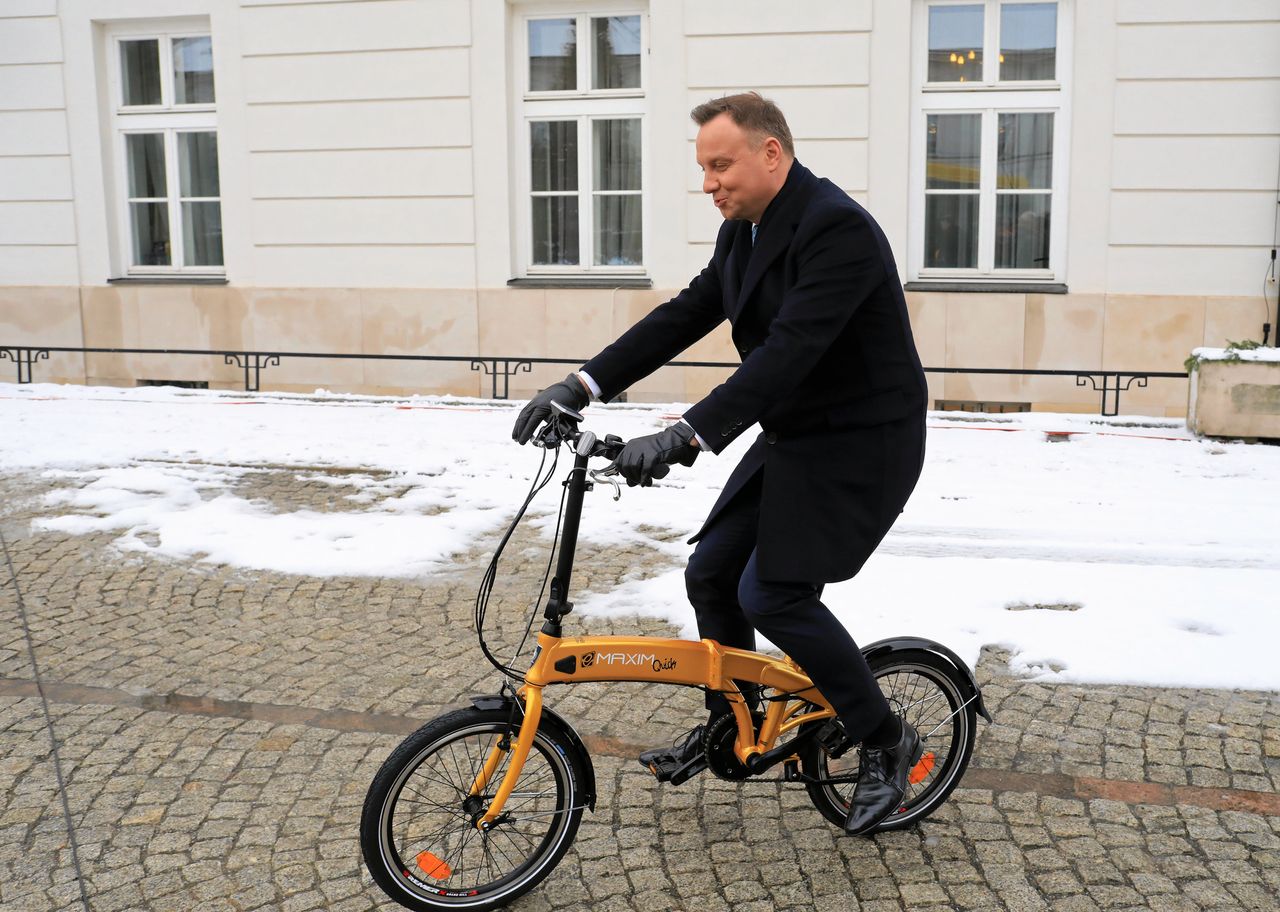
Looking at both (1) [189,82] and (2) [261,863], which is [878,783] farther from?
(1) [189,82]

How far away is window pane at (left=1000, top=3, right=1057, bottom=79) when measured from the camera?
37.6ft

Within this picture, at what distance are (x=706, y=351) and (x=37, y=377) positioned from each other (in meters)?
7.03

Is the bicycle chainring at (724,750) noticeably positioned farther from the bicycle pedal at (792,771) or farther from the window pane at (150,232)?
the window pane at (150,232)

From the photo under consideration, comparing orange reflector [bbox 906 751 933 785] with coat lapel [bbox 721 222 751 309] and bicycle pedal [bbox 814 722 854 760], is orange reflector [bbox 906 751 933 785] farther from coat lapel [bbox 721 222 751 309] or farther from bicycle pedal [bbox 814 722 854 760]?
coat lapel [bbox 721 222 751 309]

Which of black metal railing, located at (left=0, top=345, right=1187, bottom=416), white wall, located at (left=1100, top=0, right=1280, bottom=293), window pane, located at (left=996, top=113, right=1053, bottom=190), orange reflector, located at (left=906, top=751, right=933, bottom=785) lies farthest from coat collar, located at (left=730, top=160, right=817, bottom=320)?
window pane, located at (left=996, top=113, right=1053, bottom=190)

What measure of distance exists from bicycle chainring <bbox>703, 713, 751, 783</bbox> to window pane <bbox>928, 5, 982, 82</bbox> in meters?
9.70

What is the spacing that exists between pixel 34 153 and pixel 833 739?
12748 millimetres

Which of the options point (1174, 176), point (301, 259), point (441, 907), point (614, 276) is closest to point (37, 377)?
point (301, 259)

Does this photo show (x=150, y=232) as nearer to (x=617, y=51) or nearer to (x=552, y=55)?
(x=552, y=55)

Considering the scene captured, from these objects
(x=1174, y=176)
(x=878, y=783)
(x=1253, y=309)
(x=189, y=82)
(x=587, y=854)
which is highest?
(x=189, y=82)

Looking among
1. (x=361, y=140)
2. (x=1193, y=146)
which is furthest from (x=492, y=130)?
(x=1193, y=146)

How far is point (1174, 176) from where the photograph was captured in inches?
439

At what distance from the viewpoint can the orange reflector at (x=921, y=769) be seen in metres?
3.54

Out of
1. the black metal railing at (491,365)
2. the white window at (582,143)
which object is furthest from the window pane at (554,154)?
the black metal railing at (491,365)
